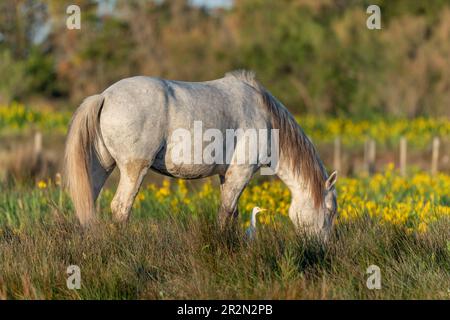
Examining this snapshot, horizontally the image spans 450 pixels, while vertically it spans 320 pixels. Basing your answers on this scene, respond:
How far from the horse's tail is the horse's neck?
6.96 feet

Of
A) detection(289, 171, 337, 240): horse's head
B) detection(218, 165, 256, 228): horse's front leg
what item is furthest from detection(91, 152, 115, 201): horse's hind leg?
detection(289, 171, 337, 240): horse's head

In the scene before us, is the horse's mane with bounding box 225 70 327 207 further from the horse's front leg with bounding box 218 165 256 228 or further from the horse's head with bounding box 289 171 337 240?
the horse's front leg with bounding box 218 165 256 228

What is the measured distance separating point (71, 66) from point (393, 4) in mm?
18373

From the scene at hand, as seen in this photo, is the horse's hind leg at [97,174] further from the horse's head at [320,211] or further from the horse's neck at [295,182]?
the horse's head at [320,211]

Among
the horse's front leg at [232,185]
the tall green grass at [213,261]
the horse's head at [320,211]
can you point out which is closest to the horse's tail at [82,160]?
the tall green grass at [213,261]

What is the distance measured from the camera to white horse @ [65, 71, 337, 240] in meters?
7.34

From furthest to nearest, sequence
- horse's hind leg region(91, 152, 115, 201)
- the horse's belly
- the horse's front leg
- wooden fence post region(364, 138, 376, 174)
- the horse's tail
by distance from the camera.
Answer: wooden fence post region(364, 138, 376, 174), the horse's front leg, horse's hind leg region(91, 152, 115, 201), the horse's belly, the horse's tail

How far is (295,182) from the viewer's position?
8.23 meters

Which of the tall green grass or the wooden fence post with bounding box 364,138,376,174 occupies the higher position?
the tall green grass

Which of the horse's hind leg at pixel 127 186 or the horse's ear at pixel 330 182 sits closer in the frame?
the horse's hind leg at pixel 127 186

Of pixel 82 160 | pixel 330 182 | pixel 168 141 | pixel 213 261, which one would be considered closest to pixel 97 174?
pixel 82 160

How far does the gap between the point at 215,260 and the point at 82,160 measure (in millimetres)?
1979

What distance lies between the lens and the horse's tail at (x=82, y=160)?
7332mm
